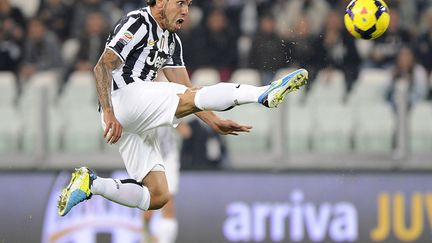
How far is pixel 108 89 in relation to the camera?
8.77m

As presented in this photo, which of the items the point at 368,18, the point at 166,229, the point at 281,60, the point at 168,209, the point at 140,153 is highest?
the point at 281,60

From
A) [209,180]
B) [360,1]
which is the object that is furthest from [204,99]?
[209,180]

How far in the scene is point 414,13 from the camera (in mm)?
14070

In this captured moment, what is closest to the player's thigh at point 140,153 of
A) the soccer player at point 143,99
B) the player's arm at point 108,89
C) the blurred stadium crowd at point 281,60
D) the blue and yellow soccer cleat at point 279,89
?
the soccer player at point 143,99

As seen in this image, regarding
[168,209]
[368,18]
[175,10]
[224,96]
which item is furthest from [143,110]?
[168,209]

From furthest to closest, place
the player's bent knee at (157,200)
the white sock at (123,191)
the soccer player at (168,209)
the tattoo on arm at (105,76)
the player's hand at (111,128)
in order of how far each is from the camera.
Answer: the soccer player at (168,209) < the player's bent knee at (157,200) < the white sock at (123,191) < the tattoo on arm at (105,76) < the player's hand at (111,128)

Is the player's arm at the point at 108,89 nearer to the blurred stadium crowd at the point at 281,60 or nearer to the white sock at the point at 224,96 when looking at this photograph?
the white sock at the point at 224,96

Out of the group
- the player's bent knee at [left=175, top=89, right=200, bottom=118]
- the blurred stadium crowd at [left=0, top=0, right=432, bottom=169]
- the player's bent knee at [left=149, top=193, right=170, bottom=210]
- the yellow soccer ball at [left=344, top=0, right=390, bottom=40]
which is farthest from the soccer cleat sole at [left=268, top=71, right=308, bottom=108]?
the blurred stadium crowd at [left=0, top=0, right=432, bottom=169]

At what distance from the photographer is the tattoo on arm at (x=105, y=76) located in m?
8.72

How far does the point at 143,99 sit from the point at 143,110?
0.08 meters

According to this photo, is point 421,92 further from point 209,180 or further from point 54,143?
point 54,143

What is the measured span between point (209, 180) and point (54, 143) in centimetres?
177

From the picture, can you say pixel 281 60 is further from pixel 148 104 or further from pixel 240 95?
pixel 240 95

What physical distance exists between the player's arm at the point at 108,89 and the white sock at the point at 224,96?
2.07ft
